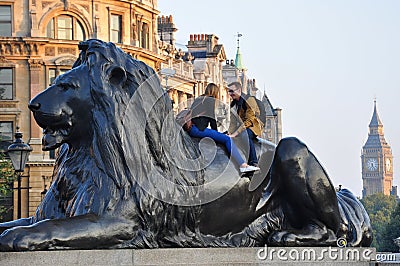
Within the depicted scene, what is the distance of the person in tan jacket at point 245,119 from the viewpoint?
28.1 feet

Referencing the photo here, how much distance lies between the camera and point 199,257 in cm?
759

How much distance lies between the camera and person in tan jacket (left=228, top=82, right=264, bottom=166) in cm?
856

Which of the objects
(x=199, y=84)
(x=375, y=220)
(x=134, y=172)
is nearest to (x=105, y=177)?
(x=134, y=172)

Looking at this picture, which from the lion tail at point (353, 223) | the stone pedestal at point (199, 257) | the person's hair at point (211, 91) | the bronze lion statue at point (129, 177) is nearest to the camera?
the stone pedestal at point (199, 257)

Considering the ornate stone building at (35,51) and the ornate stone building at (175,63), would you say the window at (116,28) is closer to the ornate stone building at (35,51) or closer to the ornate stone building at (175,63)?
the ornate stone building at (35,51)

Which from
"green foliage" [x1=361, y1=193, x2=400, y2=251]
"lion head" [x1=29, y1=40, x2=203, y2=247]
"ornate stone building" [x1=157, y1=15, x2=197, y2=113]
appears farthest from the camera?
"green foliage" [x1=361, y1=193, x2=400, y2=251]

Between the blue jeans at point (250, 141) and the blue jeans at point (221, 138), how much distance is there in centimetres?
14

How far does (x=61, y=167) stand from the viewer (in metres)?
7.75

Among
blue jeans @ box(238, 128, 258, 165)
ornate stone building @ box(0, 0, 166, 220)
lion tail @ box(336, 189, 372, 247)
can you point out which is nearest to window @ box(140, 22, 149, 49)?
ornate stone building @ box(0, 0, 166, 220)

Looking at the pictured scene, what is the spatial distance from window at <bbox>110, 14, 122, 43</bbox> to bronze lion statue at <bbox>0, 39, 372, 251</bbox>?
5273 cm

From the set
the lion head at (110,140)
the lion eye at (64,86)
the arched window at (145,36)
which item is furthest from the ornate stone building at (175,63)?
the lion eye at (64,86)

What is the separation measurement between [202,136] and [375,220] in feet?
497

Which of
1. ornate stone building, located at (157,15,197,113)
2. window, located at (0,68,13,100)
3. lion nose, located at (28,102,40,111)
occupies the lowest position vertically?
lion nose, located at (28,102,40,111)

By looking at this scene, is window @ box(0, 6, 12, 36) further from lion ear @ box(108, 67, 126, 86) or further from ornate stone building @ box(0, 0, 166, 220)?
lion ear @ box(108, 67, 126, 86)
